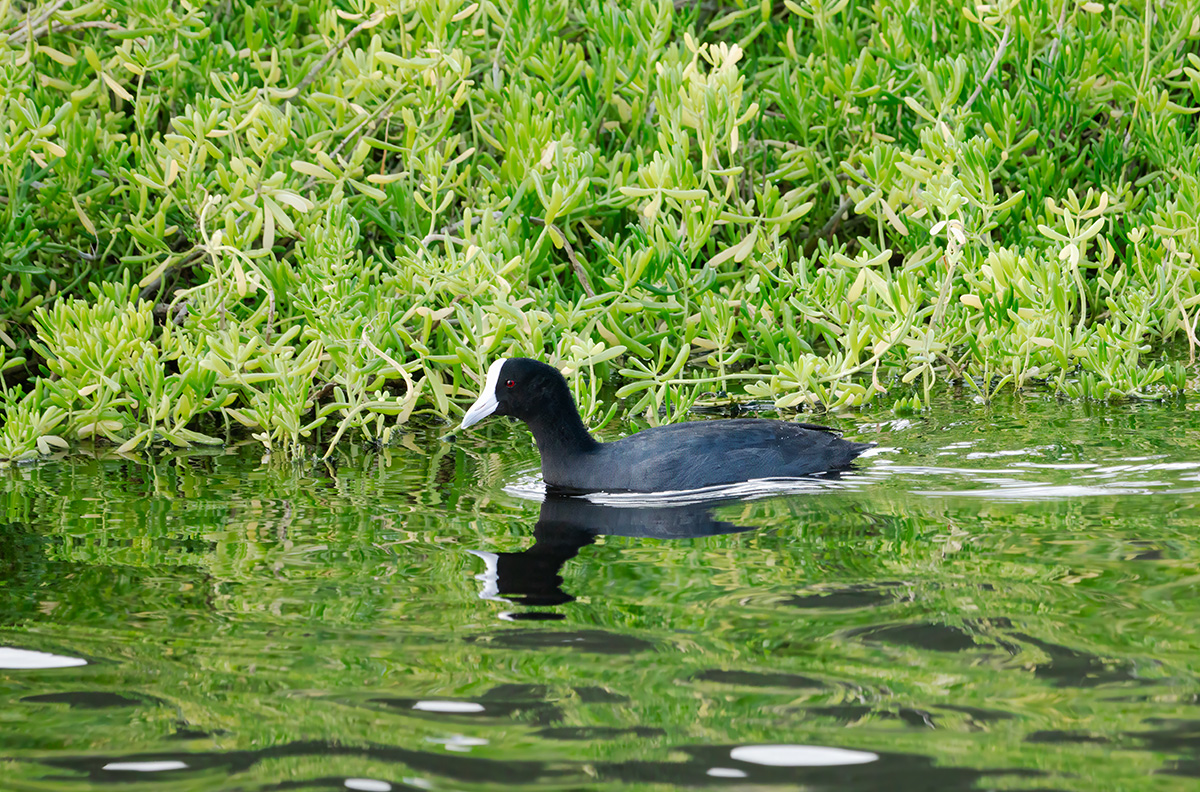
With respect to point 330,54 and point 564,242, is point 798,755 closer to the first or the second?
point 564,242

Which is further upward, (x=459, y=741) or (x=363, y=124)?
(x=363, y=124)

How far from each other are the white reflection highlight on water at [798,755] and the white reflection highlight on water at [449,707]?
654mm

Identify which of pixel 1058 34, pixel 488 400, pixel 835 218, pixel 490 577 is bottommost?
pixel 490 577

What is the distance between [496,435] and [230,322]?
55.6 inches

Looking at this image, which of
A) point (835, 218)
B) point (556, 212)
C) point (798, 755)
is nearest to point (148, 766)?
point (798, 755)

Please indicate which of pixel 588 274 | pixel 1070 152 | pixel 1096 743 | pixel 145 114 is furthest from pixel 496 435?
pixel 1096 743

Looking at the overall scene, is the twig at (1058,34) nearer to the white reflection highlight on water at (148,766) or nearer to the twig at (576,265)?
the twig at (576,265)

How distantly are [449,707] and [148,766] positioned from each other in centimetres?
69

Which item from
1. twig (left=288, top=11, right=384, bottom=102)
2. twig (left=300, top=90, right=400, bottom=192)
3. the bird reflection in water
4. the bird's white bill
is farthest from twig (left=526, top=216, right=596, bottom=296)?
the bird reflection in water

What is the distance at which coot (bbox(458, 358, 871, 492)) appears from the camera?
20.4 feet

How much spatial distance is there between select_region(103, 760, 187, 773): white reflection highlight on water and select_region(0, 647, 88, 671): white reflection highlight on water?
2.40 ft

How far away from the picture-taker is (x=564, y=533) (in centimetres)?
552

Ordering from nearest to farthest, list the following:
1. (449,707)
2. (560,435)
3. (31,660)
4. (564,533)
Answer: (449,707) → (31,660) → (564,533) → (560,435)

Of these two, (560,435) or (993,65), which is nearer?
(560,435)
